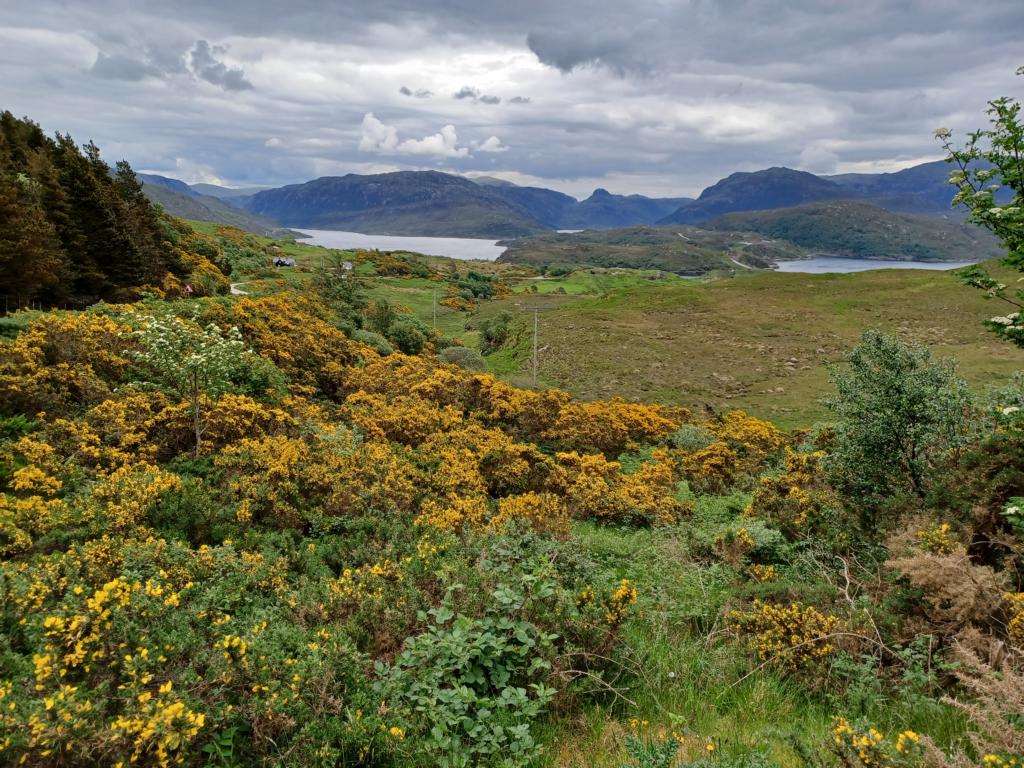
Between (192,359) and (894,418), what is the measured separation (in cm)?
1239

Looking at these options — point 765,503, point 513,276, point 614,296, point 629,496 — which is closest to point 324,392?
point 629,496

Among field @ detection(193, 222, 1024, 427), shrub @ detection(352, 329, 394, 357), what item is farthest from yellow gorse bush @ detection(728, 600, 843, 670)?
shrub @ detection(352, 329, 394, 357)

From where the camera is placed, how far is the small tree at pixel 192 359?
9844 mm

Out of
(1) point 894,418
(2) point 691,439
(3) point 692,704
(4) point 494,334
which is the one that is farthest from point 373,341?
(3) point 692,704

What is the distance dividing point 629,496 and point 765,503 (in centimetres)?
294

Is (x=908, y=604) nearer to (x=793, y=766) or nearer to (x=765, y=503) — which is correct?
(x=793, y=766)

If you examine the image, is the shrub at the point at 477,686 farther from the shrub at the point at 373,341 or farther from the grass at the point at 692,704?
the shrub at the point at 373,341

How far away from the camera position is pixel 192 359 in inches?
383

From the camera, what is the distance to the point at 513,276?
390 ft

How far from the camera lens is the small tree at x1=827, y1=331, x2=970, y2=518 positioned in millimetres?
8219

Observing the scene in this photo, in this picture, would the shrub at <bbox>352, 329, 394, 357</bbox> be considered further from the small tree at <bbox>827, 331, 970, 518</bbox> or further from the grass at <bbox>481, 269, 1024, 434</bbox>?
the small tree at <bbox>827, 331, 970, 518</bbox>

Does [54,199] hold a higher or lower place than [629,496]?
higher

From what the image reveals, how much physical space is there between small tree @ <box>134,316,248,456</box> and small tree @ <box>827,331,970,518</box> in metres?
11.8

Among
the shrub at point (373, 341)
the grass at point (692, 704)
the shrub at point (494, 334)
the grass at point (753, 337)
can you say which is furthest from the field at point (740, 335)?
the grass at point (692, 704)
